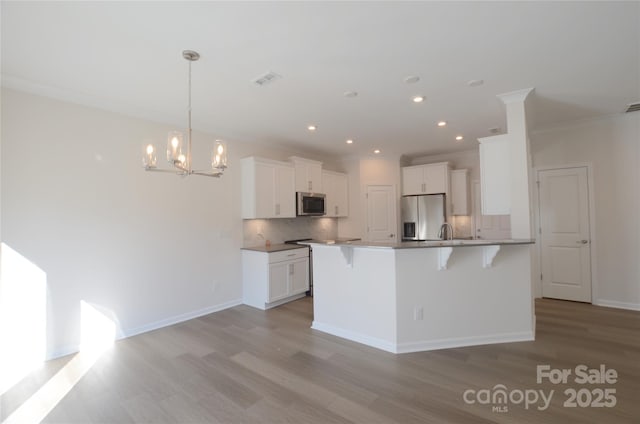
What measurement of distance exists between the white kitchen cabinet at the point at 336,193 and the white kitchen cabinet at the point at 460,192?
7.18 feet

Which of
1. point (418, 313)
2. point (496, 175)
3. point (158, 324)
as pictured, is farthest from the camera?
point (158, 324)

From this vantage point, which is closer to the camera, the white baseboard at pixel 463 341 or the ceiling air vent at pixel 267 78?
the ceiling air vent at pixel 267 78

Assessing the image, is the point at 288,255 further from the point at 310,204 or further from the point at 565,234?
the point at 565,234

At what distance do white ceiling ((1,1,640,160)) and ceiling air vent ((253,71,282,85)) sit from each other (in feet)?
0.24

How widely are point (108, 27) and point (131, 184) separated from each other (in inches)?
76.3

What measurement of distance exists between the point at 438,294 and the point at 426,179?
3509mm

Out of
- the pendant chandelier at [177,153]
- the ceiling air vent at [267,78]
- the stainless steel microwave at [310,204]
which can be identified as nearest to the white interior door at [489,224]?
the stainless steel microwave at [310,204]

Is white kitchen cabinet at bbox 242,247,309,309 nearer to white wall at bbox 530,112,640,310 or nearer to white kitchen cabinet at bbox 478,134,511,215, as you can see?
white kitchen cabinet at bbox 478,134,511,215

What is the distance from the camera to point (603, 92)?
321cm

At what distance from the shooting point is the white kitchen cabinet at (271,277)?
4.36 metres

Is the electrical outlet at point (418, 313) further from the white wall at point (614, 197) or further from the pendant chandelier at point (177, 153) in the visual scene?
the white wall at point (614, 197)

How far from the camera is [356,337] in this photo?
10.4 ft

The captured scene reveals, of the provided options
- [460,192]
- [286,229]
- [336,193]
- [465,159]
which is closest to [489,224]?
[460,192]

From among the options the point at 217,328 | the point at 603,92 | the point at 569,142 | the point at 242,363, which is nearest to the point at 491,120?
the point at 603,92
